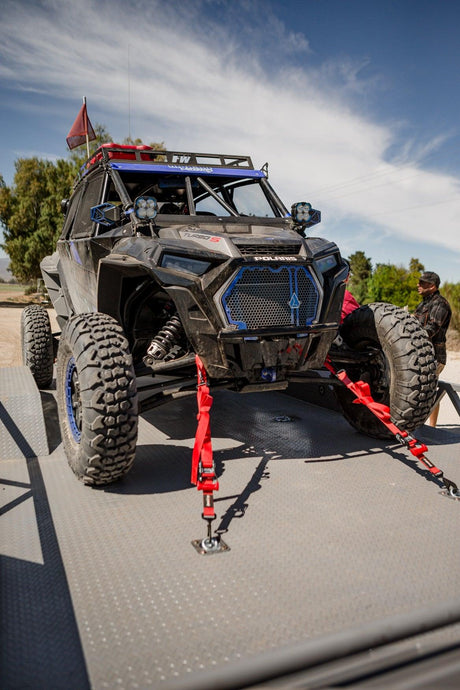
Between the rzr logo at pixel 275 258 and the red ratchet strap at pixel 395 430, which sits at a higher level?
the rzr logo at pixel 275 258

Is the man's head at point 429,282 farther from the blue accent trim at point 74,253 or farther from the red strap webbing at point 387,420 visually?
the blue accent trim at point 74,253

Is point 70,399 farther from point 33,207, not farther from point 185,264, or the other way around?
point 33,207

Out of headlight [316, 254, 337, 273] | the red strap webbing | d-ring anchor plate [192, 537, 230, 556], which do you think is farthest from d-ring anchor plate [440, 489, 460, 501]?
headlight [316, 254, 337, 273]

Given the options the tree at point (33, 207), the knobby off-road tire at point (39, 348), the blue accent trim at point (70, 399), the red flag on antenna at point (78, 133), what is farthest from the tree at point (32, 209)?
the blue accent trim at point (70, 399)

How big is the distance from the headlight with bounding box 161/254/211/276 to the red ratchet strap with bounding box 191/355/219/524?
0.58 meters

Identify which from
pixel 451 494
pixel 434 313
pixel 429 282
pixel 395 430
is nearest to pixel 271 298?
pixel 395 430

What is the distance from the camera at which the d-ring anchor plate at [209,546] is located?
8.68ft

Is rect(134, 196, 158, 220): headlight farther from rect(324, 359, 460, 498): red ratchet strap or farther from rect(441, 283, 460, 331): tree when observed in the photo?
rect(441, 283, 460, 331): tree

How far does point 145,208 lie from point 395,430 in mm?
2320

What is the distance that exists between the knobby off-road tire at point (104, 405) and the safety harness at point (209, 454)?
41 centimetres

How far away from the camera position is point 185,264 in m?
3.42

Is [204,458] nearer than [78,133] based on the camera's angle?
Yes

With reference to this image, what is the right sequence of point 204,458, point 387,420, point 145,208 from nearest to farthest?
point 204,458 → point 145,208 → point 387,420

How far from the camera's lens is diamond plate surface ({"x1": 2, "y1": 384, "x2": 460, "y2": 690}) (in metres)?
2.03
